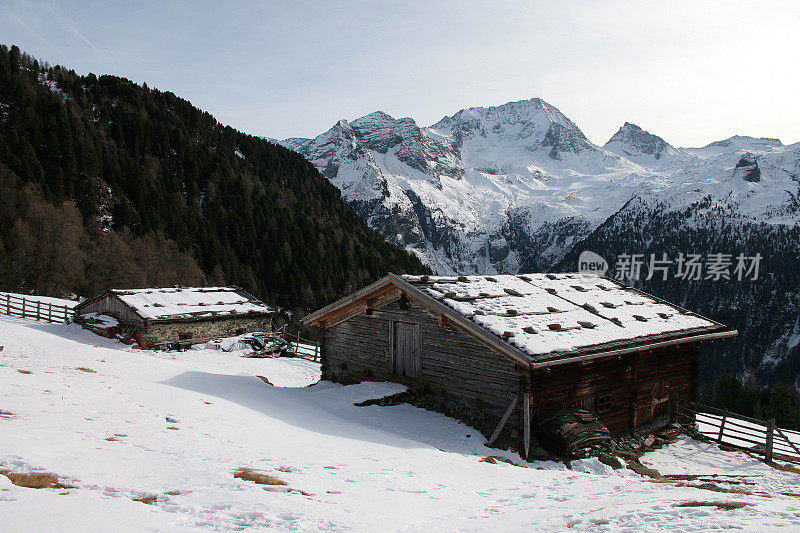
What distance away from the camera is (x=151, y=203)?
93125mm

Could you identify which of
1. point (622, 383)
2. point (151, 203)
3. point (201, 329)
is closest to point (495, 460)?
point (622, 383)

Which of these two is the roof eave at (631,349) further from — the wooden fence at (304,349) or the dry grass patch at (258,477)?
the wooden fence at (304,349)

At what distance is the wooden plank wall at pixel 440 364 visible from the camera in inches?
577

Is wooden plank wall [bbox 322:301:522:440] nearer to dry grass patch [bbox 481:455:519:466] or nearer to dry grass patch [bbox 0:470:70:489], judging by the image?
dry grass patch [bbox 481:455:519:466]

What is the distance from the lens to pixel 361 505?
755 centimetres

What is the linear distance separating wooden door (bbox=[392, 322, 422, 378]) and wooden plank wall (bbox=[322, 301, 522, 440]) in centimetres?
21

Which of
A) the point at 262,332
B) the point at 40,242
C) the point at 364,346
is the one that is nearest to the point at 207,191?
the point at 40,242

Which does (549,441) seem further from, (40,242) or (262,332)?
(40,242)

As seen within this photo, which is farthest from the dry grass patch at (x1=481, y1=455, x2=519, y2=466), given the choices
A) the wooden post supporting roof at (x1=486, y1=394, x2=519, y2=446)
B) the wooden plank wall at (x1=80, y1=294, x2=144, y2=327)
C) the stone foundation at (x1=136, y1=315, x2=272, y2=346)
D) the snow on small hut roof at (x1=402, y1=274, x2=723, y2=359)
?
the wooden plank wall at (x1=80, y1=294, x2=144, y2=327)

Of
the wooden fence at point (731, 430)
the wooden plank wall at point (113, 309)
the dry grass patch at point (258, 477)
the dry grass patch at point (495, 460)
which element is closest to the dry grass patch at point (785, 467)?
the wooden fence at point (731, 430)

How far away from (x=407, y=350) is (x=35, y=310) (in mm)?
29339

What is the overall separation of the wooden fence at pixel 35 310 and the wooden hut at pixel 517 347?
71.8ft

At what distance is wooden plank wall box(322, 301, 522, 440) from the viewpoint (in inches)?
577

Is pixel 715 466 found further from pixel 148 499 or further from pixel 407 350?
pixel 148 499
